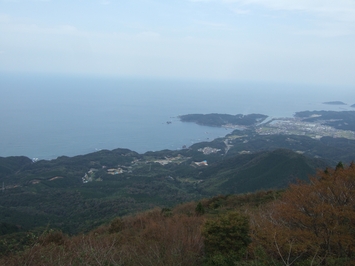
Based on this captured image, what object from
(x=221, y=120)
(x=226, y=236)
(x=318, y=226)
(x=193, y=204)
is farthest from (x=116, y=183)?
(x=221, y=120)

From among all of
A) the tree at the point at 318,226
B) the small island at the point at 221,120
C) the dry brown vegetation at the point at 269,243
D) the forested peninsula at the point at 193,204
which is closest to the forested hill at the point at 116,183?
the forested peninsula at the point at 193,204

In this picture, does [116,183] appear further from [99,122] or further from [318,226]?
[99,122]

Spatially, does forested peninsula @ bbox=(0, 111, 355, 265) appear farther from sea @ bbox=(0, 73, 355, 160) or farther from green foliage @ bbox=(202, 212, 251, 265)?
sea @ bbox=(0, 73, 355, 160)

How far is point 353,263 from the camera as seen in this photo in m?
5.39

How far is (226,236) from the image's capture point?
743 cm

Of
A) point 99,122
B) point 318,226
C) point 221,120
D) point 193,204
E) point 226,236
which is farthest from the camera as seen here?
point 221,120

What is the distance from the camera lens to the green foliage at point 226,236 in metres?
7.25

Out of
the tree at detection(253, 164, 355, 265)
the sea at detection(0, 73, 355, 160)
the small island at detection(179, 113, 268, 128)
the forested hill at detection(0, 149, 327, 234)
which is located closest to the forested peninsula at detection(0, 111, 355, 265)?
the tree at detection(253, 164, 355, 265)

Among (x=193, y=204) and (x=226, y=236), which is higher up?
(x=226, y=236)

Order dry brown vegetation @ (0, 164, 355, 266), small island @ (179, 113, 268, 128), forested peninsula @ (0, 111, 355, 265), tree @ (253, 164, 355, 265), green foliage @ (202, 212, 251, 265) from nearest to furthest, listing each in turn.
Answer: dry brown vegetation @ (0, 164, 355, 266) < tree @ (253, 164, 355, 265) < forested peninsula @ (0, 111, 355, 265) < green foliage @ (202, 212, 251, 265) < small island @ (179, 113, 268, 128)

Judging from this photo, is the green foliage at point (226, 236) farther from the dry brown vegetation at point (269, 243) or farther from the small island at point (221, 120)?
the small island at point (221, 120)

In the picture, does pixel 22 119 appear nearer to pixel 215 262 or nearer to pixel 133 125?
pixel 133 125

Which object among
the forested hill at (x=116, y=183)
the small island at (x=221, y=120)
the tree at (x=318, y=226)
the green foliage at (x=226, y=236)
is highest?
the tree at (x=318, y=226)

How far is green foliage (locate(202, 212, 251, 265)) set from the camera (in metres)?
7.25
